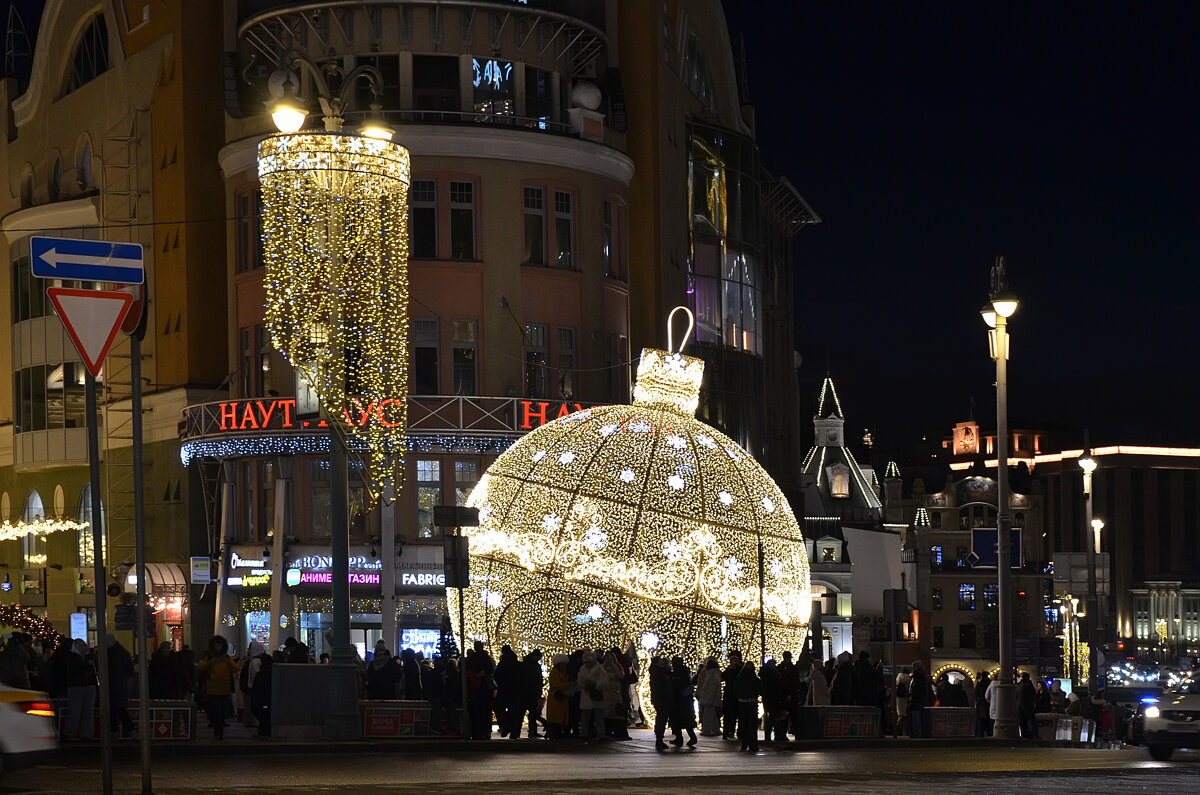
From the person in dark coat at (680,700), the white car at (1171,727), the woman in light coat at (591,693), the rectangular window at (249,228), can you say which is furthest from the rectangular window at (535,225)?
the white car at (1171,727)

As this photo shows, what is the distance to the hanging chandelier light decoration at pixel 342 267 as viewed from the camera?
84.1 feet

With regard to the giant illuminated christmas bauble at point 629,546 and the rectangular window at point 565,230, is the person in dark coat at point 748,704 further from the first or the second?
the rectangular window at point 565,230

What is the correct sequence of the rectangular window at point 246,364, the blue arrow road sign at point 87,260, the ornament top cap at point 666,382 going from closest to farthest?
1. the blue arrow road sign at point 87,260
2. the ornament top cap at point 666,382
3. the rectangular window at point 246,364

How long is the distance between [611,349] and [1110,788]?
27.5 meters

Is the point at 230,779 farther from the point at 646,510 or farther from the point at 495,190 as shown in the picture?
the point at 495,190

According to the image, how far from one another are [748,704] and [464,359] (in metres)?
18.1

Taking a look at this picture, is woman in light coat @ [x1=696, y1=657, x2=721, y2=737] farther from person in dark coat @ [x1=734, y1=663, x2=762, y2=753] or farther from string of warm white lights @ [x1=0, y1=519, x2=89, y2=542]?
string of warm white lights @ [x1=0, y1=519, x2=89, y2=542]

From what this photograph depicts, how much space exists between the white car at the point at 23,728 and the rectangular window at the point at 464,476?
2651 cm

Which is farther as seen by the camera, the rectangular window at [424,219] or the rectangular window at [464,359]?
the rectangular window at [464,359]

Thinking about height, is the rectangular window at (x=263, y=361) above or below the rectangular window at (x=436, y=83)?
below

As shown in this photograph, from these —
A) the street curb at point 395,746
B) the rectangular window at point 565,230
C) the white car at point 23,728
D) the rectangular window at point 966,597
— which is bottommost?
the rectangular window at point 966,597

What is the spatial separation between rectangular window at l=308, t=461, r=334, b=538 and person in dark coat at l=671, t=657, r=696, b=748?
17113 millimetres

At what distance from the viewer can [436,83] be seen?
43188 millimetres

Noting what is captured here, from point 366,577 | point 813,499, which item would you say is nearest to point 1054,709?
point 366,577
